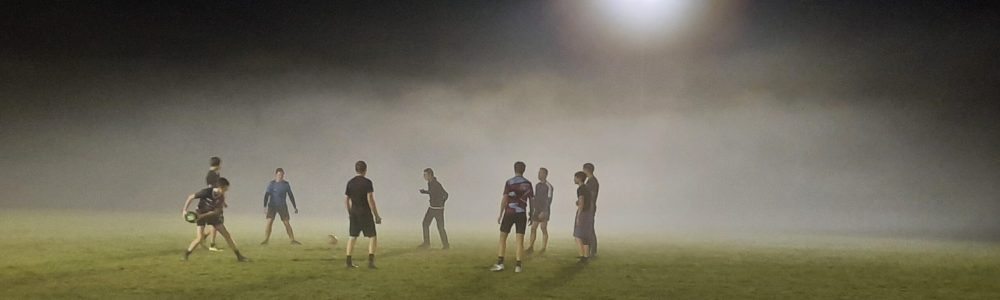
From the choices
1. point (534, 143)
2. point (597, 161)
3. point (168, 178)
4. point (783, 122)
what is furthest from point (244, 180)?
point (783, 122)

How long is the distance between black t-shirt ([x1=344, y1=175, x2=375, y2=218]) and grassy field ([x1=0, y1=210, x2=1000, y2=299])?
86 centimetres

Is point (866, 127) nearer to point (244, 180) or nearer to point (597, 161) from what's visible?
point (597, 161)

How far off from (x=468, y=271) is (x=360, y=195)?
1900mm

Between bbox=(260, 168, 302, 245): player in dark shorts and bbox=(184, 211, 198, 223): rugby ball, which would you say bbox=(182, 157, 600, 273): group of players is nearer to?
bbox=(184, 211, 198, 223): rugby ball

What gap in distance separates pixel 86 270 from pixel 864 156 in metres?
28.7

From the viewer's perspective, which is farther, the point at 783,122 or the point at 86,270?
the point at 783,122

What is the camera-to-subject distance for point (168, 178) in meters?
33.3

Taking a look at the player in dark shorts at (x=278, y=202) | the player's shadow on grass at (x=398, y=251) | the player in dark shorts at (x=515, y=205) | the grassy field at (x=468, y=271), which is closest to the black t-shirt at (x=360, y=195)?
the grassy field at (x=468, y=271)

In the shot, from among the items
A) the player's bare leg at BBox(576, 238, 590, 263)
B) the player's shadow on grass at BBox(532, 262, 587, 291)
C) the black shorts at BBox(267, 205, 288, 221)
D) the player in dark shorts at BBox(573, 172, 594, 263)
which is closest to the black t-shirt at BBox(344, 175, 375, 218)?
the player's shadow on grass at BBox(532, 262, 587, 291)

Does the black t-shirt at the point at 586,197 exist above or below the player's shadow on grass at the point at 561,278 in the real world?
above

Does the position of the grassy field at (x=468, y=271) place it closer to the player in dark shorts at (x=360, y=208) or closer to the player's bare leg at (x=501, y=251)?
the player's bare leg at (x=501, y=251)

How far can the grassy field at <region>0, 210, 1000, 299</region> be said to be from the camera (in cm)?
881

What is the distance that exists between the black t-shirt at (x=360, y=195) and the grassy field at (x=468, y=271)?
864 mm

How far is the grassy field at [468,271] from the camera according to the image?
881cm
